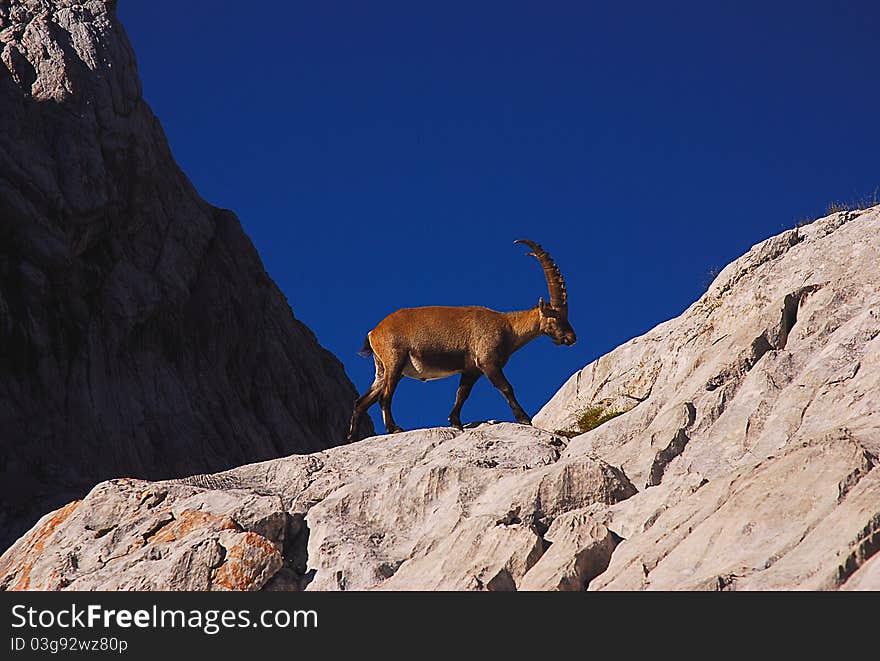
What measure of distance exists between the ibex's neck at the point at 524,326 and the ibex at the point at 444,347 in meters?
0.02

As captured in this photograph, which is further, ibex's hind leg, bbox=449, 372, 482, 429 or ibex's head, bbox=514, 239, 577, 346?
ibex's head, bbox=514, 239, 577, 346

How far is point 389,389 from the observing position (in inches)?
814

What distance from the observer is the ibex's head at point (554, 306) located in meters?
21.3

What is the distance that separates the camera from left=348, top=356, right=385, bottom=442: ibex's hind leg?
20.9 m

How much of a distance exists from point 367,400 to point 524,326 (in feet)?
10.2

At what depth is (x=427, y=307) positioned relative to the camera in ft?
69.4

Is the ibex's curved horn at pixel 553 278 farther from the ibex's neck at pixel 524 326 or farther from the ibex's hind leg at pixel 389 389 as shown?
the ibex's hind leg at pixel 389 389

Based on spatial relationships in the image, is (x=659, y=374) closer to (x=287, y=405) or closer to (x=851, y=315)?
(x=851, y=315)

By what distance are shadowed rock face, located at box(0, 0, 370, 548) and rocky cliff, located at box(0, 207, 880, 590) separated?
1998 centimetres

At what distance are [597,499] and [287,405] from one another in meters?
37.4

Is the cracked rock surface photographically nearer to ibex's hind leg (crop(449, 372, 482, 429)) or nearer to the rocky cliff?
the rocky cliff

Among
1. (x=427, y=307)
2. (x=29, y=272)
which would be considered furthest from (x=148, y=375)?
(x=427, y=307)

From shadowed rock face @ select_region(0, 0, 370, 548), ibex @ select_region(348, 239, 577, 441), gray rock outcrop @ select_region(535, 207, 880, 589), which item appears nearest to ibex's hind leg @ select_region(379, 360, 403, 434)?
ibex @ select_region(348, 239, 577, 441)

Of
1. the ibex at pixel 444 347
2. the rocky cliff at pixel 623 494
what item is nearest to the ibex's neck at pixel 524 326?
the ibex at pixel 444 347
